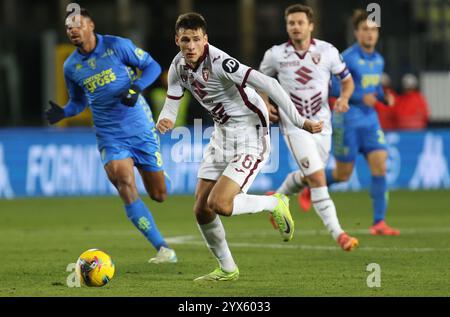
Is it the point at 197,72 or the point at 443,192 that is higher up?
the point at 197,72

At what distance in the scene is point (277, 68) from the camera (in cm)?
1167

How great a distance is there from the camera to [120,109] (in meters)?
10.9

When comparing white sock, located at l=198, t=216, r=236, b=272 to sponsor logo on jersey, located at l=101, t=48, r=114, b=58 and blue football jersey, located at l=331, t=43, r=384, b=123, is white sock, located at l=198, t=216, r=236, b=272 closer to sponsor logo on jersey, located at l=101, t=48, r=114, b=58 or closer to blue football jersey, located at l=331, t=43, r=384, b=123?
sponsor logo on jersey, located at l=101, t=48, r=114, b=58

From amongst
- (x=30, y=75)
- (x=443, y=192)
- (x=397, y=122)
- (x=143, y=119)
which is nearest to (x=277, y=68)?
(x=143, y=119)

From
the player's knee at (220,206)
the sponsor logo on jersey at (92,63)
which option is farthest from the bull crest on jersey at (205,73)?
the sponsor logo on jersey at (92,63)

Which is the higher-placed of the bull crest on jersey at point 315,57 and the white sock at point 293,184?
the bull crest on jersey at point 315,57

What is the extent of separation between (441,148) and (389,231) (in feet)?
23.0

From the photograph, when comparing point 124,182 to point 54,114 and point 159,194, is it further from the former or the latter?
point 54,114

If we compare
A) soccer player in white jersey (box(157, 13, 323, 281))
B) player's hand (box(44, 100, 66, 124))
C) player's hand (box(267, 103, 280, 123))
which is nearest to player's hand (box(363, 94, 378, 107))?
player's hand (box(267, 103, 280, 123))

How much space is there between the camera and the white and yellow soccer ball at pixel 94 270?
8617mm

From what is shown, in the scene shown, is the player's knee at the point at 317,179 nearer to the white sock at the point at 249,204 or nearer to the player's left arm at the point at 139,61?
the player's left arm at the point at 139,61

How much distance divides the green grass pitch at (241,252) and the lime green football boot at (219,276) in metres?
0.08

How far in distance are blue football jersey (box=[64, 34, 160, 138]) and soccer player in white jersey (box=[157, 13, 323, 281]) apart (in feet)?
5.33
